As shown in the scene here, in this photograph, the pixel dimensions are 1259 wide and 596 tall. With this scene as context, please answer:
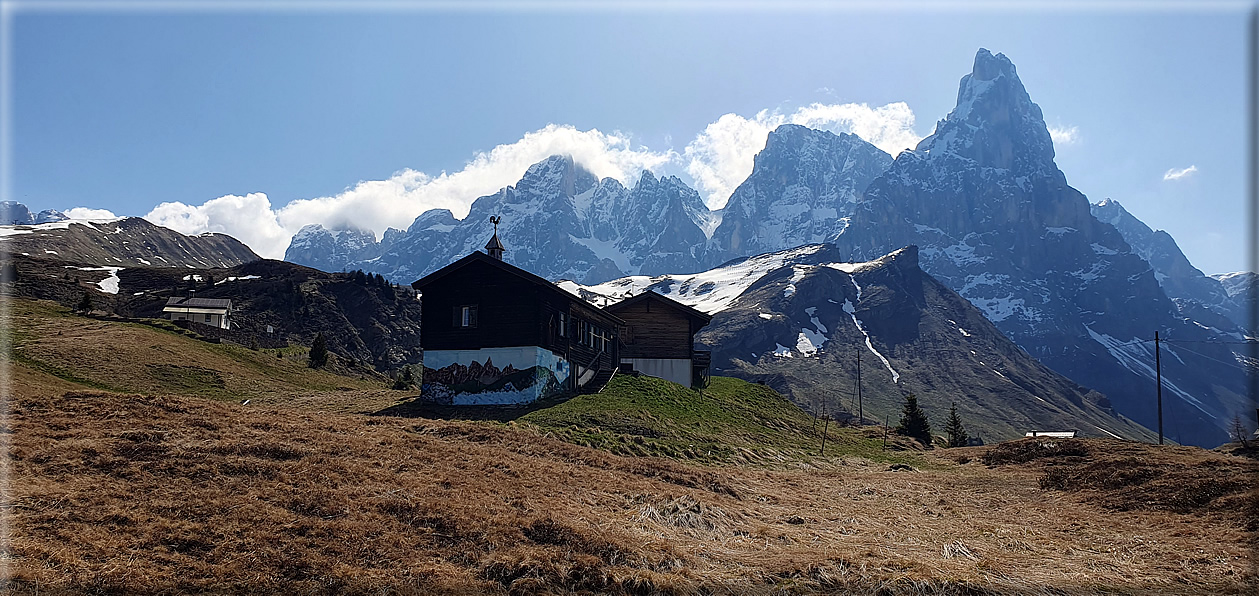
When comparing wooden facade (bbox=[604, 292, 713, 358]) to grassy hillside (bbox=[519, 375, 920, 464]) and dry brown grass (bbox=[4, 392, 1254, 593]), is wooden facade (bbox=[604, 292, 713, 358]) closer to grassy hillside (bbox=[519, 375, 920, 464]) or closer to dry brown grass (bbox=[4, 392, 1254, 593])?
grassy hillside (bbox=[519, 375, 920, 464])

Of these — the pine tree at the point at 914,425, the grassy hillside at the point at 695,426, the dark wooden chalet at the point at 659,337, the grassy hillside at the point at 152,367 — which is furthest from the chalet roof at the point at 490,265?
the pine tree at the point at 914,425

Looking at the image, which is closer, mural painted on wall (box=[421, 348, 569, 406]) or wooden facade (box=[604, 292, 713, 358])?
mural painted on wall (box=[421, 348, 569, 406])

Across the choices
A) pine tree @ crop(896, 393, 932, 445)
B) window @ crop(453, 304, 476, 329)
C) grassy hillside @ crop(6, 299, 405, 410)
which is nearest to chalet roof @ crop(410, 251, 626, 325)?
window @ crop(453, 304, 476, 329)

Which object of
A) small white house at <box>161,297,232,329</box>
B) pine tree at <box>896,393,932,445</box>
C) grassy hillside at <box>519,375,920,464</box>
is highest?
small white house at <box>161,297,232,329</box>

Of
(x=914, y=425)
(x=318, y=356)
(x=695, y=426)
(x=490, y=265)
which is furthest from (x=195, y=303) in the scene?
(x=914, y=425)

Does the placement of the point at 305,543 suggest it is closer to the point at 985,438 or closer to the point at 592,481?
the point at 592,481

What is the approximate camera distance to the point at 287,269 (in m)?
148

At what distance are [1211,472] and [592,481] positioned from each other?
69.8ft

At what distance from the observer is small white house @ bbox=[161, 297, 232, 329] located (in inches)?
3649

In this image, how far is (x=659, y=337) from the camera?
6456cm

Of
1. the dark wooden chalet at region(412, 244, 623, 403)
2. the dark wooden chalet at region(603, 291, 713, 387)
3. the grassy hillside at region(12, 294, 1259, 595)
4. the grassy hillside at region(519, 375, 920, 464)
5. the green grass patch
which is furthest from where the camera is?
the dark wooden chalet at region(603, 291, 713, 387)

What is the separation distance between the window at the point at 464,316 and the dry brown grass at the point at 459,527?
20084 millimetres

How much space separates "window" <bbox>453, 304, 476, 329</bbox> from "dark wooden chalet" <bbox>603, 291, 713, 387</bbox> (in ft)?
66.2

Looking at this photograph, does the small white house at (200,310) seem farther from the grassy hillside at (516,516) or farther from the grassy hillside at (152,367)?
the grassy hillside at (516,516)
